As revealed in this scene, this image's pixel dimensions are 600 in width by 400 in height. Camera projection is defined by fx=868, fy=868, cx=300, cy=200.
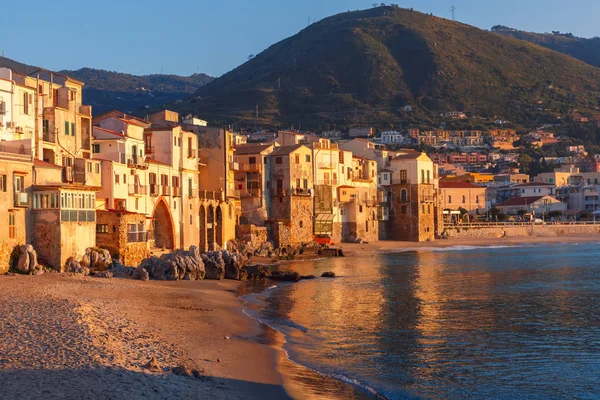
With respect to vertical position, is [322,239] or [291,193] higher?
[291,193]

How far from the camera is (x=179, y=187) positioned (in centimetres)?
6372

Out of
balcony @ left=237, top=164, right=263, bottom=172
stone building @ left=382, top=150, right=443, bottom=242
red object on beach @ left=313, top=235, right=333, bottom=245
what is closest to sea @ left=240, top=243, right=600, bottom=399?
balcony @ left=237, top=164, right=263, bottom=172

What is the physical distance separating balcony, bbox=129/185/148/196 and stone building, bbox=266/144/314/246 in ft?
84.3

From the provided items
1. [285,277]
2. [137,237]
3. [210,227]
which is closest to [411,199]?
[210,227]

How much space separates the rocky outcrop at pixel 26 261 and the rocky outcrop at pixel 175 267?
20.9 ft

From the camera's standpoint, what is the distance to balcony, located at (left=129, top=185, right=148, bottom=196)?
55.8m

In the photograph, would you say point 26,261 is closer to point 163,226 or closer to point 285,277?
point 285,277

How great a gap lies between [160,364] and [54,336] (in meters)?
3.30

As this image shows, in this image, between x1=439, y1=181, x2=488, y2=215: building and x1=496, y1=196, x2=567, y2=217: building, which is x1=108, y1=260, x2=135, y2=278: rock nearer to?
x1=439, y1=181, x2=488, y2=215: building

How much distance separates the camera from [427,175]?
105m

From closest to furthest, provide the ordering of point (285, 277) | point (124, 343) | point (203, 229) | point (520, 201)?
point (124, 343) → point (285, 277) → point (203, 229) → point (520, 201)

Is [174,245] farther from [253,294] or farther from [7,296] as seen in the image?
[7,296]

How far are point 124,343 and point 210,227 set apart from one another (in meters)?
45.9

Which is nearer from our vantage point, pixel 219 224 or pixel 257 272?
pixel 257 272
